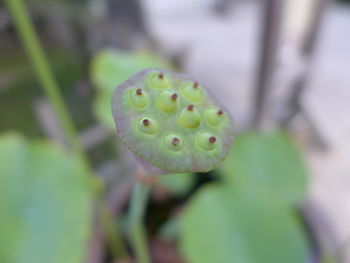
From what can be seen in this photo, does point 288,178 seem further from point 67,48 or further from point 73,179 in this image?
point 67,48

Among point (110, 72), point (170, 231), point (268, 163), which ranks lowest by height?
point (170, 231)

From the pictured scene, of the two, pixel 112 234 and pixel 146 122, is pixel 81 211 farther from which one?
pixel 146 122

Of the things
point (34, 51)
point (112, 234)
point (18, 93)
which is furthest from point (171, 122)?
point (18, 93)

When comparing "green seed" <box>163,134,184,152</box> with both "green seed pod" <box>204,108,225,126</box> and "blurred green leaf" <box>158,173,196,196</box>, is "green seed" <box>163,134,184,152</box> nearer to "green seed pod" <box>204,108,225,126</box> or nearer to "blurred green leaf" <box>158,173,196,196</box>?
"green seed pod" <box>204,108,225,126</box>

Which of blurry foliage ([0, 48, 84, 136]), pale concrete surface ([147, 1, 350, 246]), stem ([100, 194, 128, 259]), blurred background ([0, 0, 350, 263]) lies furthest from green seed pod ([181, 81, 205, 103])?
blurry foliage ([0, 48, 84, 136])

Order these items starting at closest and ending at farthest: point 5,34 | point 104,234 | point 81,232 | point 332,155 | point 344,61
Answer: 1. point 81,232
2. point 104,234
3. point 5,34
4. point 332,155
5. point 344,61

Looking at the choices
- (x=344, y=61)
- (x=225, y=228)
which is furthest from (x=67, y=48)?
(x=344, y=61)
